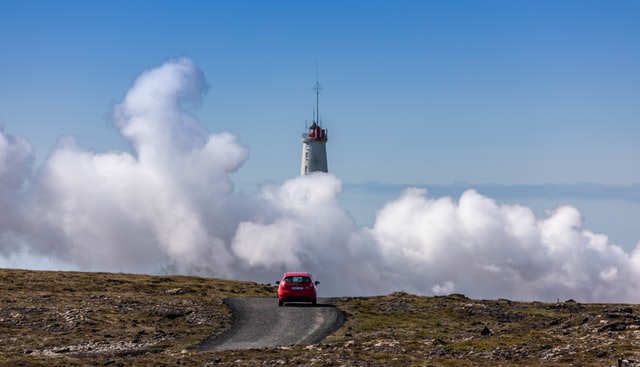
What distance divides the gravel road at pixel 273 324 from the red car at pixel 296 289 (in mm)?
614

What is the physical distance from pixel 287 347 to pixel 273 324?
27.4ft

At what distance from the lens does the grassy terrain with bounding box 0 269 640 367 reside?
1672 inches

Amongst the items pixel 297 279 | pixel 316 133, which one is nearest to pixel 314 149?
pixel 316 133

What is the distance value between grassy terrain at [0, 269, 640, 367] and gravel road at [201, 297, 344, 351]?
100 centimetres

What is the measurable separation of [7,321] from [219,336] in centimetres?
1321

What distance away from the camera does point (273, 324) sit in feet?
183

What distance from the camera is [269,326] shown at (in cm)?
5528

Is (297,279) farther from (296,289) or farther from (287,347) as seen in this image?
(287,347)

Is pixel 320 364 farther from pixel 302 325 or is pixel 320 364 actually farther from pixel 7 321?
pixel 7 321

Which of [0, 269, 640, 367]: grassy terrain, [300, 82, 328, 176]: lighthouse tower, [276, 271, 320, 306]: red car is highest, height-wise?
[300, 82, 328, 176]: lighthouse tower

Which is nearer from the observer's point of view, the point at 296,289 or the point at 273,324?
the point at 273,324

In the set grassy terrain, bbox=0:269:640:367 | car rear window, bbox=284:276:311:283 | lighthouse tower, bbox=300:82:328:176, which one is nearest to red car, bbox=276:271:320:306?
car rear window, bbox=284:276:311:283

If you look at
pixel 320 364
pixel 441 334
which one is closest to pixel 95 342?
pixel 320 364

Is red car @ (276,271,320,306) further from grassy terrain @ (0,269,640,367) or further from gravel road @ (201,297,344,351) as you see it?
grassy terrain @ (0,269,640,367)
